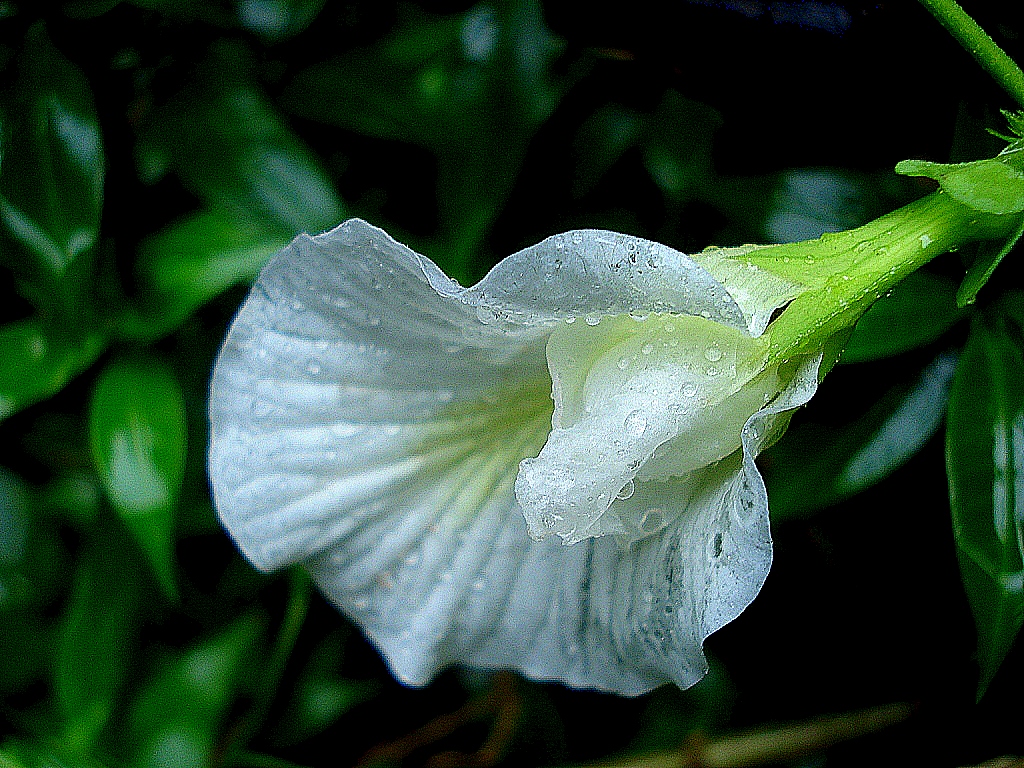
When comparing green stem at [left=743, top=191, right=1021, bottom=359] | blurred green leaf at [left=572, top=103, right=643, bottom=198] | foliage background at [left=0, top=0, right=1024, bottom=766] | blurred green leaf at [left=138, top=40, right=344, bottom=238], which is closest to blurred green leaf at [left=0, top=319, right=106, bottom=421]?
foliage background at [left=0, top=0, right=1024, bottom=766]

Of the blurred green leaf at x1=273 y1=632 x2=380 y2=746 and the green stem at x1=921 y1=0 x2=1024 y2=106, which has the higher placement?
the green stem at x1=921 y1=0 x2=1024 y2=106

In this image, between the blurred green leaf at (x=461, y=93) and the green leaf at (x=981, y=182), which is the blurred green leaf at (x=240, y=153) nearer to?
the blurred green leaf at (x=461, y=93)

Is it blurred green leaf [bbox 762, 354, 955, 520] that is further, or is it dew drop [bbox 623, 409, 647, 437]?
blurred green leaf [bbox 762, 354, 955, 520]

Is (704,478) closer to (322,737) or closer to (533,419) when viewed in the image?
(533,419)

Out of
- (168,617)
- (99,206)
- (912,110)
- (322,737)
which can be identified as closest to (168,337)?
(99,206)

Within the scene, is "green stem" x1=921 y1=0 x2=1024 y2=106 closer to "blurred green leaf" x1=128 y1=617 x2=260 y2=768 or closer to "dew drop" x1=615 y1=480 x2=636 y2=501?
"dew drop" x1=615 y1=480 x2=636 y2=501

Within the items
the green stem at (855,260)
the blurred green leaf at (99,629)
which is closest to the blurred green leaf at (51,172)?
the blurred green leaf at (99,629)
